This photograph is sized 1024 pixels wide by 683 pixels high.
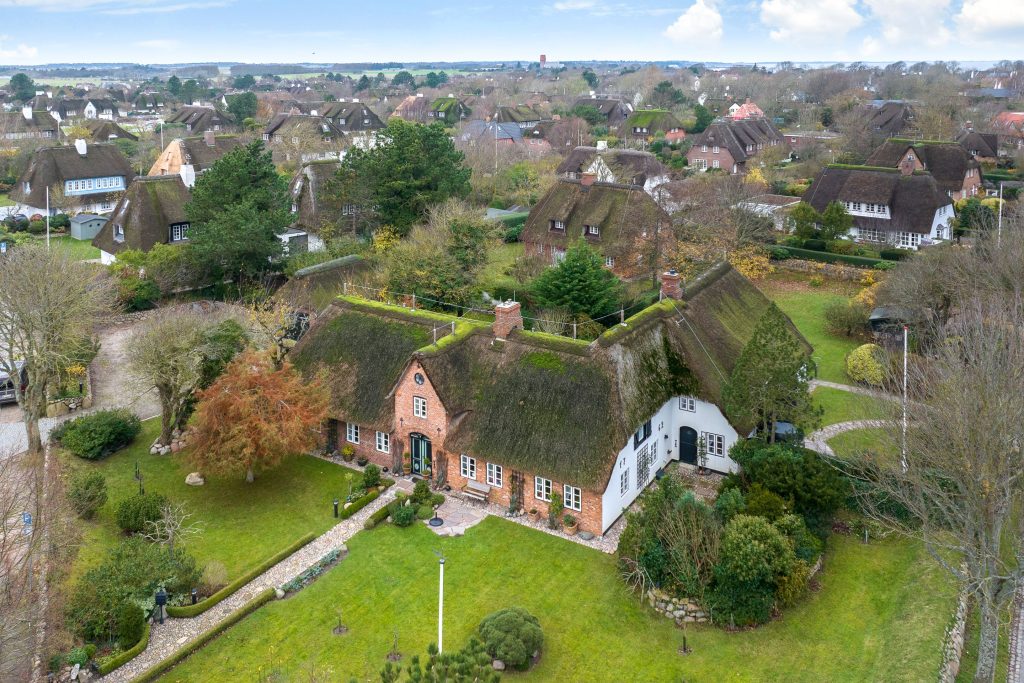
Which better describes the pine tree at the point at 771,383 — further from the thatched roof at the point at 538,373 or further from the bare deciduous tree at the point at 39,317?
the bare deciduous tree at the point at 39,317

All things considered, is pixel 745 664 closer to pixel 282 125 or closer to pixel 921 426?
pixel 921 426

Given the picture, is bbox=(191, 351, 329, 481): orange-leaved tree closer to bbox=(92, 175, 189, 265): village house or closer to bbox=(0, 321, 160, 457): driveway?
bbox=(0, 321, 160, 457): driveway

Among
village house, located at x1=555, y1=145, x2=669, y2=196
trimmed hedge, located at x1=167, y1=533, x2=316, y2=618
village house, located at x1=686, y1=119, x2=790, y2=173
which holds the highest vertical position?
village house, located at x1=686, y1=119, x2=790, y2=173

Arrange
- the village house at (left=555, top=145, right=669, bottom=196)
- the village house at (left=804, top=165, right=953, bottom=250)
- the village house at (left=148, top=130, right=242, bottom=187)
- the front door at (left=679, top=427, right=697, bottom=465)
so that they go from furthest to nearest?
the village house at (left=555, top=145, right=669, bottom=196) → the village house at (left=148, top=130, right=242, bottom=187) → the village house at (left=804, top=165, right=953, bottom=250) → the front door at (left=679, top=427, right=697, bottom=465)

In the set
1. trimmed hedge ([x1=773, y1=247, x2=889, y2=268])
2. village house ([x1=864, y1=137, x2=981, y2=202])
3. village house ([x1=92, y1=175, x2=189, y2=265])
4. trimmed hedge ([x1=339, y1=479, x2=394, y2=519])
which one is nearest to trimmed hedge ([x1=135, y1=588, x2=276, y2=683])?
trimmed hedge ([x1=339, y1=479, x2=394, y2=519])

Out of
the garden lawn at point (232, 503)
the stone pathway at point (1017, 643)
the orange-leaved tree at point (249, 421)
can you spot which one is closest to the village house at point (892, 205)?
the stone pathway at point (1017, 643)
